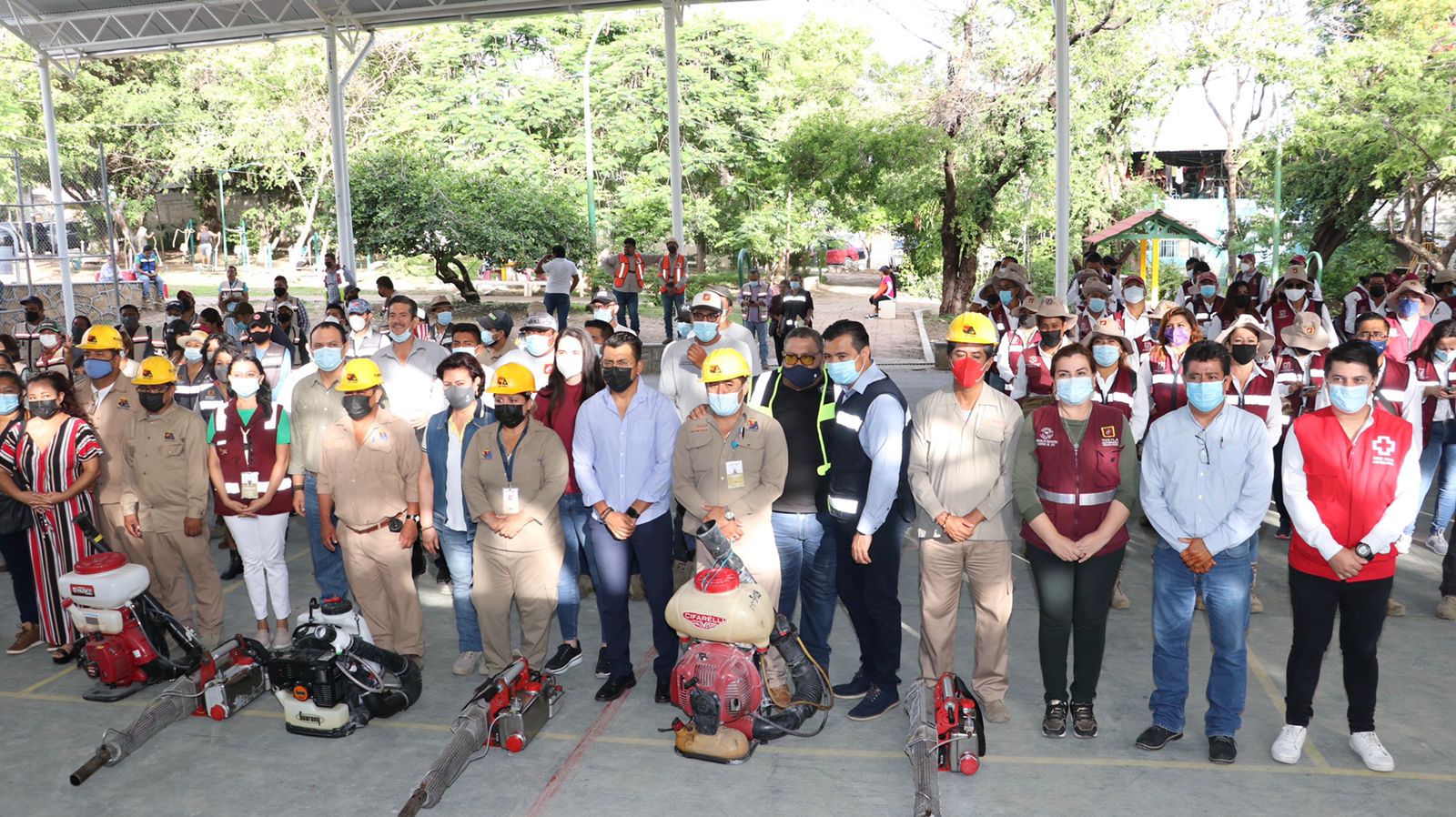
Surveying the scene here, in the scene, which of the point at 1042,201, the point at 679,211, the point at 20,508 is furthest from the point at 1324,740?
the point at 1042,201

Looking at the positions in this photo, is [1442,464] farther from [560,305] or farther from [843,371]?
[560,305]

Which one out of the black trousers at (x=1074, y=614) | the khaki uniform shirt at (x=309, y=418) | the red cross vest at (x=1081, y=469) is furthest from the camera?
the khaki uniform shirt at (x=309, y=418)

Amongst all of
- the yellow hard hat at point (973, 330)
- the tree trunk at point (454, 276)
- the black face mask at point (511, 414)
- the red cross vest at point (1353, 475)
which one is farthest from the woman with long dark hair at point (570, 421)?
the tree trunk at point (454, 276)

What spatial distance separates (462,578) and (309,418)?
1467mm

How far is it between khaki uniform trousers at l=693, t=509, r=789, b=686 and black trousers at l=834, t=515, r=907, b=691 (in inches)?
14.0

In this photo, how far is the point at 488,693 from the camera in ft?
18.2

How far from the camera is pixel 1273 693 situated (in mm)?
6098

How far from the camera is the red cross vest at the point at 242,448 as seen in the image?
6.62 meters

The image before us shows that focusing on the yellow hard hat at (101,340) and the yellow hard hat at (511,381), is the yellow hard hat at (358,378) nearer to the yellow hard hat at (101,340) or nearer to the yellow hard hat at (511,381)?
the yellow hard hat at (511,381)

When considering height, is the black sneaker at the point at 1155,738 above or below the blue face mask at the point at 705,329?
below

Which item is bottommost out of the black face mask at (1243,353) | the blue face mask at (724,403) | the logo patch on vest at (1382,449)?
the logo patch on vest at (1382,449)

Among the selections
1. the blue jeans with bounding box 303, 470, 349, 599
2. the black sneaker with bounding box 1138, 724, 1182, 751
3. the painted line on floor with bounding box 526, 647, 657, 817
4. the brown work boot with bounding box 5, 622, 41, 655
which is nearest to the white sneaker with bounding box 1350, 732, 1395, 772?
the black sneaker with bounding box 1138, 724, 1182, 751

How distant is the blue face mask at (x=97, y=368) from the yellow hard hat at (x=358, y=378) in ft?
8.35

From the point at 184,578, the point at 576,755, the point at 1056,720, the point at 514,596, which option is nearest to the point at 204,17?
the point at 184,578
